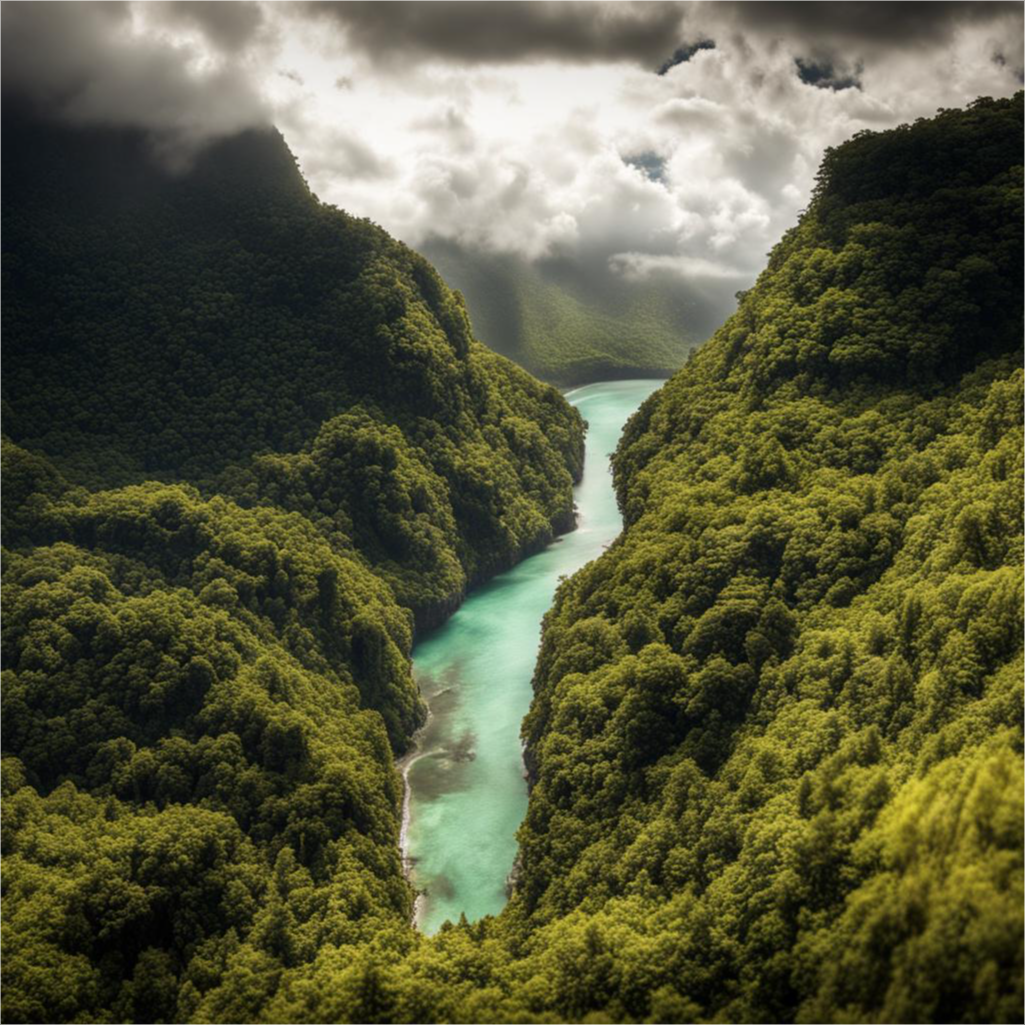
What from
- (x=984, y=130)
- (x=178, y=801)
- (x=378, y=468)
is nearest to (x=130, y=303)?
(x=378, y=468)

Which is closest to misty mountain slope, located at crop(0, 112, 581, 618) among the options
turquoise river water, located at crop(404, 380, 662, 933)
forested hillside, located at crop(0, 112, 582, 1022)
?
forested hillside, located at crop(0, 112, 582, 1022)

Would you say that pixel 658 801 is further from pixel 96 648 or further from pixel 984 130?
pixel 984 130

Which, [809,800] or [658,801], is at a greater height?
[809,800]

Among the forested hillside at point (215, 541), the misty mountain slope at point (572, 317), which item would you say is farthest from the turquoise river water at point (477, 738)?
the misty mountain slope at point (572, 317)

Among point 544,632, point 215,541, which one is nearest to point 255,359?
point 215,541

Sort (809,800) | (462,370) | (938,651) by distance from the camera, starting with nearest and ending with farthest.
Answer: (809,800) → (938,651) → (462,370)

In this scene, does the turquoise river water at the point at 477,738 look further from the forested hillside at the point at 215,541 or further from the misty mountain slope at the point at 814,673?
the misty mountain slope at the point at 814,673
